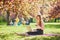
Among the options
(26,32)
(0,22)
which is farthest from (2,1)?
(26,32)

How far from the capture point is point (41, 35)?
9.45ft

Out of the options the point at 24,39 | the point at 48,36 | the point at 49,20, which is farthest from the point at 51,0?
the point at 24,39

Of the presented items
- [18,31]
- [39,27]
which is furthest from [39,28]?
[18,31]

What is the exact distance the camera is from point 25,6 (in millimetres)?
2840

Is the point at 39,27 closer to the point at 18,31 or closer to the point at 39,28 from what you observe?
the point at 39,28

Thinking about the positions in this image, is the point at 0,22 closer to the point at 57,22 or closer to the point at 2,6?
the point at 2,6

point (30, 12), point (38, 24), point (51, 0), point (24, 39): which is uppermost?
point (51, 0)

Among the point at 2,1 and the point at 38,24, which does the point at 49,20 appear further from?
the point at 2,1

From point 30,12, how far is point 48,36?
513 mm

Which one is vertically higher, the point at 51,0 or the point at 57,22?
the point at 51,0

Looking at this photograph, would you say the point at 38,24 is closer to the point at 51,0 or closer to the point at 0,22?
the point at 51,0

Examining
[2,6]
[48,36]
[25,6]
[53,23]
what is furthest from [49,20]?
[2,6]

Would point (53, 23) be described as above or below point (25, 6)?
below

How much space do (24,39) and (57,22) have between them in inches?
24.9
